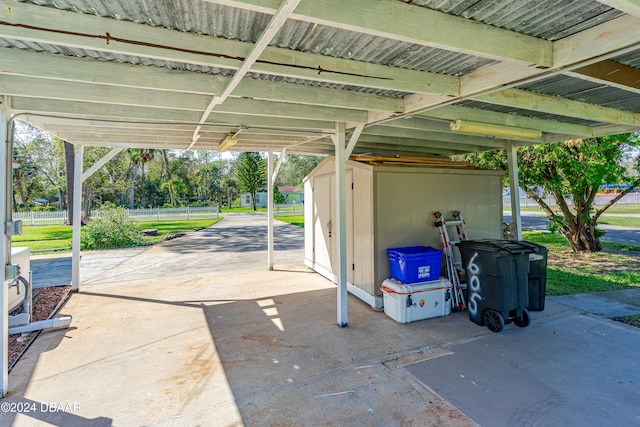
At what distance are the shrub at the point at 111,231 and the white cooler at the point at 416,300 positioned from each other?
9757mm

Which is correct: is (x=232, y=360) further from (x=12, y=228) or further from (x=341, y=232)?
(x=12, y=228)

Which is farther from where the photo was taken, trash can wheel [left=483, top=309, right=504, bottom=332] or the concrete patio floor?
trash can wheel [left=483, top=309, right=504, bottom=332]

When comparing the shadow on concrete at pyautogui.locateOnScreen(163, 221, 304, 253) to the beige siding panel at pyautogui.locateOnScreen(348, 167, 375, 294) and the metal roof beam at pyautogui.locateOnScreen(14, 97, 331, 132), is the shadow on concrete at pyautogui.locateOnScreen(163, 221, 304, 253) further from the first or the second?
the metal roof beam at pyautogui.locateOnScreen(14, 97, 331, 132)

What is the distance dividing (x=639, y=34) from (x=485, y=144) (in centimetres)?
419

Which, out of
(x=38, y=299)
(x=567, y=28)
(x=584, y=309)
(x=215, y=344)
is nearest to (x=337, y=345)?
(x=215, y=344)

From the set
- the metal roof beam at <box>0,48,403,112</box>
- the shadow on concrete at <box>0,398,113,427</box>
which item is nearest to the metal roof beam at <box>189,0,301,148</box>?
the metal roof beam at <box>0,48,403,112</box>

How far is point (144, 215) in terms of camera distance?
20.7 metres

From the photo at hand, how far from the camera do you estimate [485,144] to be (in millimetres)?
5848

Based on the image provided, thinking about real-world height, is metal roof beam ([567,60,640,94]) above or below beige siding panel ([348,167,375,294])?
above

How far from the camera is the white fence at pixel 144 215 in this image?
17.9m

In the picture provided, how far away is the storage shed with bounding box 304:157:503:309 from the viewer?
15.8ft

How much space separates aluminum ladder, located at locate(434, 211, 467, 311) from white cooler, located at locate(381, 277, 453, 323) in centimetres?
19

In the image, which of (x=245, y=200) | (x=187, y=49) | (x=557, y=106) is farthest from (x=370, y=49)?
(x=245, y=200)

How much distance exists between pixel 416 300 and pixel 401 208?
1392 millimetres
